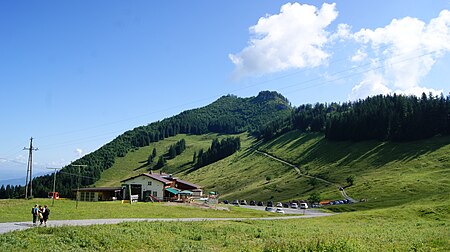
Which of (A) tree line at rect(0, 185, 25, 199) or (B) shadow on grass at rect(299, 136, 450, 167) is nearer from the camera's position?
(B) shadow on grass at rect(299, 136, 450, 167)

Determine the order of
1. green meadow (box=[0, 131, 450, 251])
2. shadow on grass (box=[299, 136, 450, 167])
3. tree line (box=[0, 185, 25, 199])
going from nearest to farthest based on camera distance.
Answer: green meadow (box=[0, 131, 450, 251]), shadow on grass (box=[299, 136, 450, 167]), tree line (box=[0, 185, 25, 199])

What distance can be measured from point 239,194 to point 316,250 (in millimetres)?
120620

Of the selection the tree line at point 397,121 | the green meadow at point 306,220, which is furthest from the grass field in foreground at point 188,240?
the tree line at point 397,121

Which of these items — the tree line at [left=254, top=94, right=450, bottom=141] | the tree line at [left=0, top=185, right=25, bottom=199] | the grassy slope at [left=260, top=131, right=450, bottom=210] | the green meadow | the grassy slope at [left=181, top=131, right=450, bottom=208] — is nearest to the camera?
the green meadow

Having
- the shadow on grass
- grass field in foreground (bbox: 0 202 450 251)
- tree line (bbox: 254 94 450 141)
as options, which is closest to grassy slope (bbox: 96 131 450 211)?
the shadow on grass

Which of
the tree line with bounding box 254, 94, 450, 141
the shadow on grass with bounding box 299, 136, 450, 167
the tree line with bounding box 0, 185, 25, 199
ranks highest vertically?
the tree line with bounding box 254, 94, 450, 141

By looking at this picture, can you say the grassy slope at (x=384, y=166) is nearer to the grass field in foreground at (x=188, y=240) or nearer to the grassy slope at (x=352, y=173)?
Result: the grassy slope at (x=352, y=173)

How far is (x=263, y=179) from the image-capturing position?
6176 inches

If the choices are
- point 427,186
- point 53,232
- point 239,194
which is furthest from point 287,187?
point 53,232

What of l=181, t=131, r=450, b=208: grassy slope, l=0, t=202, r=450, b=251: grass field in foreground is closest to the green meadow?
l=0, t=202, r=450, b=251: grass field in foreground

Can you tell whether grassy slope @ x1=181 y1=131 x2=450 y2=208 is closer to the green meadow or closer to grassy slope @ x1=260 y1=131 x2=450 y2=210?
grassy slope @ x1=260 y1=131 x2=450 y2=210

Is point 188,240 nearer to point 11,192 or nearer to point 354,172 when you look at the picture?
point 354,172

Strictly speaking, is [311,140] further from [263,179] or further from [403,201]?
[403,201]

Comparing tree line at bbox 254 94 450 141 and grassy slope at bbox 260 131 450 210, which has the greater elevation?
tree line at bbox 254 94 450 141
